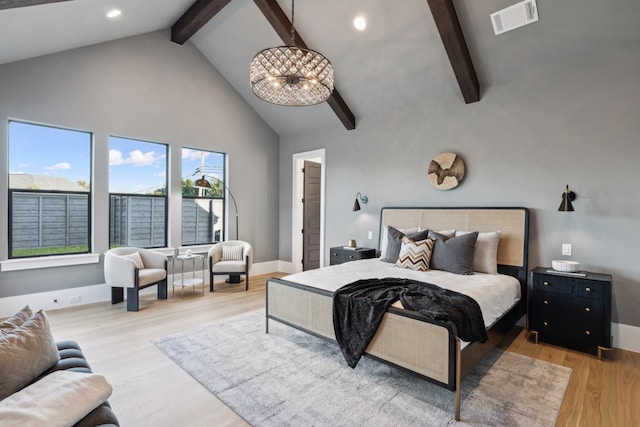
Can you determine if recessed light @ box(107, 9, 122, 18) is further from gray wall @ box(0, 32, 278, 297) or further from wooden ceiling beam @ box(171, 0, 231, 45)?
wooden ceiling beam @ box(171, 0, 231, 45)

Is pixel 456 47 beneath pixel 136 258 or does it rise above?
above

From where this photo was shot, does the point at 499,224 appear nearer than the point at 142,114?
Yes

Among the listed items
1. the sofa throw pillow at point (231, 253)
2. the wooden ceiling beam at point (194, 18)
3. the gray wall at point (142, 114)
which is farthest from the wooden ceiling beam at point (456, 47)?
the sofa throw pillow at point (231, 253)

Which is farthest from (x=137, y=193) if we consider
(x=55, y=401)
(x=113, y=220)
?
(x=55, y=401)

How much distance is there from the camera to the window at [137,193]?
15.8 ft

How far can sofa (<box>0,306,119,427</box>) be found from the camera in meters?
1.16

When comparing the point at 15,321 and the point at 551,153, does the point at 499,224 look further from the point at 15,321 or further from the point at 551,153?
the point at 15,321

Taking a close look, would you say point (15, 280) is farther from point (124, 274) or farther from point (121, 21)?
point (121, 21)

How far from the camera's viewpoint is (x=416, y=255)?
12.5ft

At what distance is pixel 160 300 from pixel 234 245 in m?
1.47

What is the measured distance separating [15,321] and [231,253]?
397 cm

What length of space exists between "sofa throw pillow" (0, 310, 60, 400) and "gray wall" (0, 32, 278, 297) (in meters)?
3.33

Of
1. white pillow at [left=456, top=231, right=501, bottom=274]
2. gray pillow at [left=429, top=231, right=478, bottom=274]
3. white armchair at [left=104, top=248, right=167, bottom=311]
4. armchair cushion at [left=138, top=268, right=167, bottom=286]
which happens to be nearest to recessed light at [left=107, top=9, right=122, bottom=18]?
white armchair at [left=104, top=248, right=167, bottom=311]

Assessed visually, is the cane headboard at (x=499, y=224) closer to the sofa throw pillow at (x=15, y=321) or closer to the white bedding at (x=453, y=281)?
the white bedding at (x=453, y=281)
